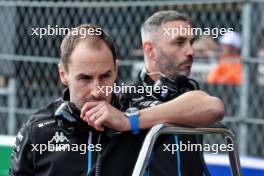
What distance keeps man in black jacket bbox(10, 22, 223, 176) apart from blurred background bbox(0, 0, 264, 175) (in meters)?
3.27

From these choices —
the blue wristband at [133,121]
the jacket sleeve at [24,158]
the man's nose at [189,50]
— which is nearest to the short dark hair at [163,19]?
the man's nose at [189,50]

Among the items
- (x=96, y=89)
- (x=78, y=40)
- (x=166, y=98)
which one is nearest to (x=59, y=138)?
(x=96, y=89)

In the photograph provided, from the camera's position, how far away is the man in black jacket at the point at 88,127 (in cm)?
314

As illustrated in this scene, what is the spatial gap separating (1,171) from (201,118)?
3.16 metres

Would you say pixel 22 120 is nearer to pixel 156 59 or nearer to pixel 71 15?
pixel 71 15

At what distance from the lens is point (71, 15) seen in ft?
23.9

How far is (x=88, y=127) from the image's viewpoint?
10.5 feet

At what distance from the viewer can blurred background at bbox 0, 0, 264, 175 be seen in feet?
21.3

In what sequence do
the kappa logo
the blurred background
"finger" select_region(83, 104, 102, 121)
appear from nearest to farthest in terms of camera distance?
"finger" select_region(83, 104, 102, 121)
the kappa logo
the blurred background

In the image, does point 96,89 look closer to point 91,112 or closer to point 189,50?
point 91,112

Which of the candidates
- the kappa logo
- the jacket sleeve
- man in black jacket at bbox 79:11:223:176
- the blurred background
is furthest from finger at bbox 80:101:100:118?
the blurred background

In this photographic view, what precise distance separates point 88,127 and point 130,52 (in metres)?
4.50

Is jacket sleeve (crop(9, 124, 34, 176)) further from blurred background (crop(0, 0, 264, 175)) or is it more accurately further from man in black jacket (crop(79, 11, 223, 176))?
blurred background (crop(0, 0, 264, 175))

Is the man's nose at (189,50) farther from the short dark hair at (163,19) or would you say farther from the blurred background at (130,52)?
the blurred background at (130,52)
